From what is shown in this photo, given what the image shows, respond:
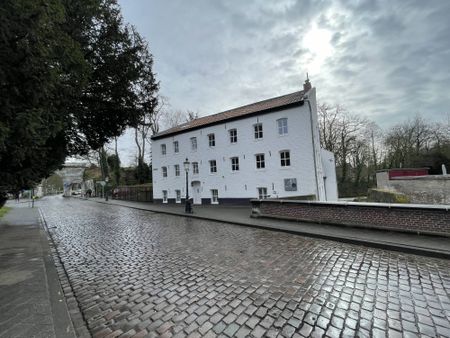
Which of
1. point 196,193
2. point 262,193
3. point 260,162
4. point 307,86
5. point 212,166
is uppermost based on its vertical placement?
point 307,86

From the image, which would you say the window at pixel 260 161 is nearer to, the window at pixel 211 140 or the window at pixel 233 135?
the window at pixel 233 135

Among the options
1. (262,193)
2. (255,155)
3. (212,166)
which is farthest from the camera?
(212,166)

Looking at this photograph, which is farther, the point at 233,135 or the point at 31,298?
the point at 233,135

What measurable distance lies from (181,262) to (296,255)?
119 inches

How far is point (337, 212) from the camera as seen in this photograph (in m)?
9.87

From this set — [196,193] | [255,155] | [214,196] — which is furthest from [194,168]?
[255,155]

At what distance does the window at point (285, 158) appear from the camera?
19062mm

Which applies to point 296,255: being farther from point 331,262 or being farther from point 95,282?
point 95,282

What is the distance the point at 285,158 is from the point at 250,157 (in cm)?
306

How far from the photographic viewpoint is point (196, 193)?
80.0ft

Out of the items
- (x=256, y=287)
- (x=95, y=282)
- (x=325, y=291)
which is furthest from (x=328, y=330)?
(x=95, y=282)

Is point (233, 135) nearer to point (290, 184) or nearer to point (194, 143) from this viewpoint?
point (194, 143)

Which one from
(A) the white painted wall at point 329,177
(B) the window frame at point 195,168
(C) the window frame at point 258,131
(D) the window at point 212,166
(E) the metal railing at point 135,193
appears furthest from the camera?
(E) the metal railing at point 135,193

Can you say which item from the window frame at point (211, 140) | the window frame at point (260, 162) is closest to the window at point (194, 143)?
the window frame at point (211, 140)
